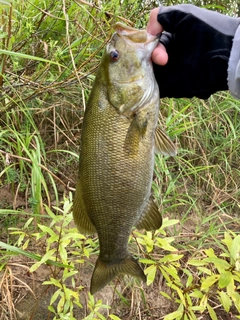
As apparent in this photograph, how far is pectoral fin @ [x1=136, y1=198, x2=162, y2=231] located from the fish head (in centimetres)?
43

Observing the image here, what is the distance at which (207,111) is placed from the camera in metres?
3.62

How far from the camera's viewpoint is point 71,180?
269cm

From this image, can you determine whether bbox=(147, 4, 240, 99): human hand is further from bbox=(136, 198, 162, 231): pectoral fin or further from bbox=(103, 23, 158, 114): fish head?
bbox=(136, 198, 162, 231): pectoral fin

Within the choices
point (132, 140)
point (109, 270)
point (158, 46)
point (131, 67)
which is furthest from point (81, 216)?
point (158, 46)

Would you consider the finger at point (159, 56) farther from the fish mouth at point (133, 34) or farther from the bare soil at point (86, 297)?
the bare soil at point (86, 297)

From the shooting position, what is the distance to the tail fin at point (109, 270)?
66.6 inches

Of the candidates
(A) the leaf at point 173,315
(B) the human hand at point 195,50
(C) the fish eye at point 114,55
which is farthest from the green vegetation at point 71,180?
(B) the human hand at point 195,50

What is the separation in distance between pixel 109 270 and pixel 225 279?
509 millimetres

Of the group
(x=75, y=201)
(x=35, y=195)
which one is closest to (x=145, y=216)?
(x=75, y=201)

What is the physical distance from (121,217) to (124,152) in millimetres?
276

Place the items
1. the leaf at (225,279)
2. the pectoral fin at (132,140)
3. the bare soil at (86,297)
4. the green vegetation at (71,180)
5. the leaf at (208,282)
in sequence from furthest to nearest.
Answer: the bare soil at (86,297) < the green vegetation at (71,180) < the leaf at (208,282) < the leaf at (225,279) < the pectoral fin at (132,140)

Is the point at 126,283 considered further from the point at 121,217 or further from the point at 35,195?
the point at 121,217

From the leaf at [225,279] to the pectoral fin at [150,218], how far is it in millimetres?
350

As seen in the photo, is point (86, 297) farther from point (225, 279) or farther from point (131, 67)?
point (131, 67)
